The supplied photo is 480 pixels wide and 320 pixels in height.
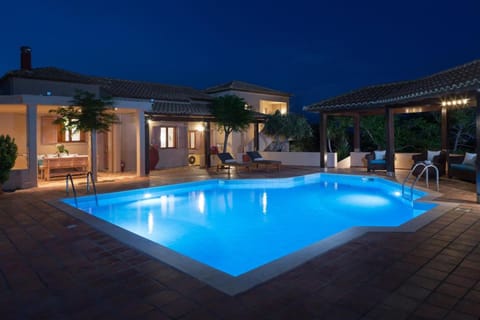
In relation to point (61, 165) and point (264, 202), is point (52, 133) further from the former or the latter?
point (264, 202)

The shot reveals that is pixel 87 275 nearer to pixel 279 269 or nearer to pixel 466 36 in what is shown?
pixel 279 269

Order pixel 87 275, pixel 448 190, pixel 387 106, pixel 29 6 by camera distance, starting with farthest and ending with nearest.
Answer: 1. pixel 29 6
2. pixel 387 106
3. pixel 448 190
4. pixel 87 275

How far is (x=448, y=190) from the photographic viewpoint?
952 cm

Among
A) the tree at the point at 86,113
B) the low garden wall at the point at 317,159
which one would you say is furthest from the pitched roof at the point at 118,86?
the low garden wall at the point at 317,159

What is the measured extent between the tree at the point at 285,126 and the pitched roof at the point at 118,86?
4435 millimetres

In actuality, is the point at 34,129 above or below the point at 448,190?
above

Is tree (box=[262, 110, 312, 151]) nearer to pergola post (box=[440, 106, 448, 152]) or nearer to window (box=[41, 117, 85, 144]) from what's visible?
pergola post (box=[440, 106, 448, 152])

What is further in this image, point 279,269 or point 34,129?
point 34,129

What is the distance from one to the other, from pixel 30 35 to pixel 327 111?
4531cm

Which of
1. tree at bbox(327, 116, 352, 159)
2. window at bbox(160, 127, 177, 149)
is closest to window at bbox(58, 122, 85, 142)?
window at bbox(160, 127, 177, 149)

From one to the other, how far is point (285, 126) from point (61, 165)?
11665mm

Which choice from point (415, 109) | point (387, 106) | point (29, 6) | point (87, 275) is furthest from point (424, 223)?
point (29, 6)

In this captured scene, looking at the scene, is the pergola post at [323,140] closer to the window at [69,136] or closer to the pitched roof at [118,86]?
the pitched roof at [118,86]

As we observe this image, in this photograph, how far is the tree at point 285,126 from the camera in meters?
20.0
